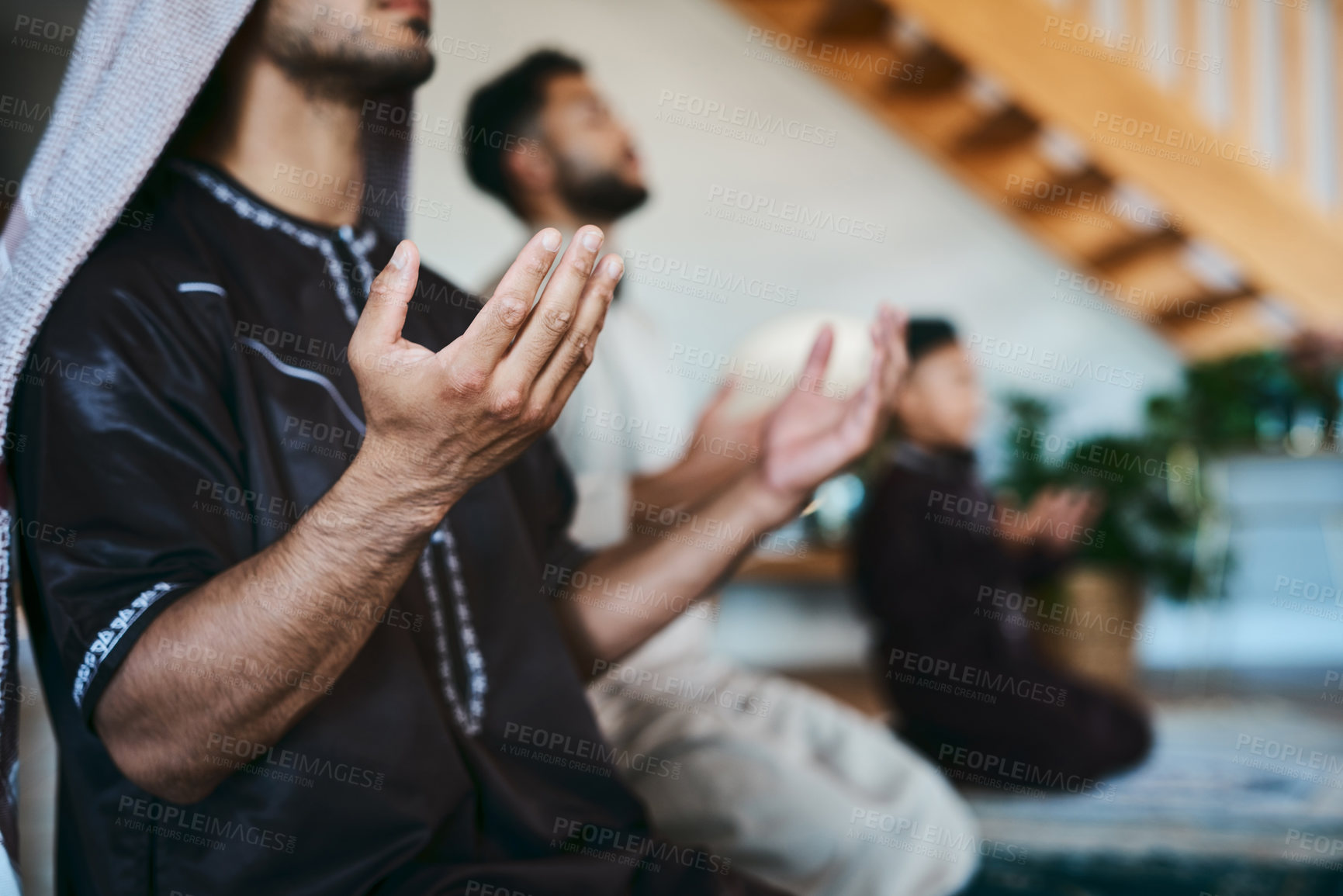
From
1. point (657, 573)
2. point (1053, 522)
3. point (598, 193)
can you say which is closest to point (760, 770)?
point (657, 573)

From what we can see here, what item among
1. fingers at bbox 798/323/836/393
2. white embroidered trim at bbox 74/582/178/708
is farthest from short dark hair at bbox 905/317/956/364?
white embroidered trim at bbox 74/582/178/708

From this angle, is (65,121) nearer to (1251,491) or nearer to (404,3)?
(404,3)

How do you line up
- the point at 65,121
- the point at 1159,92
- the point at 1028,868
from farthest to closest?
1. the point at 1159,92
2. the point at 1028,868
3. the point at 65,121

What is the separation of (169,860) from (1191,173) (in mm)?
2939

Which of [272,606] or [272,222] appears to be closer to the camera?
[272,606]

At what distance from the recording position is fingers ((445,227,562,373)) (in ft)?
1.50

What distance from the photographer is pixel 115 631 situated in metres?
0.52

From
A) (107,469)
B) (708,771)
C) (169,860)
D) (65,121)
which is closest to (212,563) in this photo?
(107,469)

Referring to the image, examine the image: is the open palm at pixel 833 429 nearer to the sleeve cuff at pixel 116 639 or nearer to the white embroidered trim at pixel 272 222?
the white embroidered trim at pixel 272 222

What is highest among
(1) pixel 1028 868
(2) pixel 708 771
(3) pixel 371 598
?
(3) pixel 371 598

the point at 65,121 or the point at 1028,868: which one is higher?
the point at 65,121

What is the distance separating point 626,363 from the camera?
4.89 ft

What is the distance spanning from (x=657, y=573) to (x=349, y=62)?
0.46m

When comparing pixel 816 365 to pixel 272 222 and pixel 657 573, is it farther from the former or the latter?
pixel 272 222
